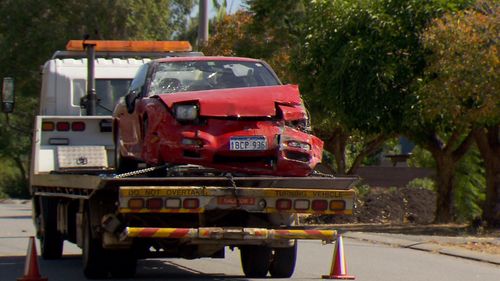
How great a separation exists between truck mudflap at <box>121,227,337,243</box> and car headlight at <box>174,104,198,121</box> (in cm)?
117

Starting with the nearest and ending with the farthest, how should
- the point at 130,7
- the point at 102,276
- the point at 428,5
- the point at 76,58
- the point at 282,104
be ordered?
the point at 282,104, the point at 102,276, the point at 76,58, the point at 428,5, the point at 130,7

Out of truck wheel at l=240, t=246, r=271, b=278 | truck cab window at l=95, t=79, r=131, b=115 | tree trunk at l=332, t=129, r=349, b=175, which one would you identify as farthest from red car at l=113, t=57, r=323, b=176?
tree trunk at l=332, t=129, r=349, b=175

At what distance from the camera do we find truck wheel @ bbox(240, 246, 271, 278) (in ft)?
42.8

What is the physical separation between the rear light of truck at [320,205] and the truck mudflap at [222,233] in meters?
0.28

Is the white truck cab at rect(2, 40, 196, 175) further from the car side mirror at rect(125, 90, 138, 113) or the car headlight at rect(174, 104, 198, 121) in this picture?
the car headlight at rect(174, 104, 198, 121)

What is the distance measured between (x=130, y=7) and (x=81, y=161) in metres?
26.0

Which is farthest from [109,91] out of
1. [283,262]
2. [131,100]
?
[283,262]

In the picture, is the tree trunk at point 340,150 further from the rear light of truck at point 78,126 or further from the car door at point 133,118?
the car door at point 133,118

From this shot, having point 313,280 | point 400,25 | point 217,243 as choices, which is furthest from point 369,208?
point 217,243

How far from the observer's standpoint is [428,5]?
20.9m

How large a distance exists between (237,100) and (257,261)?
2.55 metres

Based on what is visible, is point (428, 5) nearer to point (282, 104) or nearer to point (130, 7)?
point (282, 104)

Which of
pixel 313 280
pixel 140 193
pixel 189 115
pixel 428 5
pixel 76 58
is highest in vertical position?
pixel 428 5

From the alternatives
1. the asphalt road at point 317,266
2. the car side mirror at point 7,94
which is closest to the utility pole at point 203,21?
the asphalt road at point 317,266
